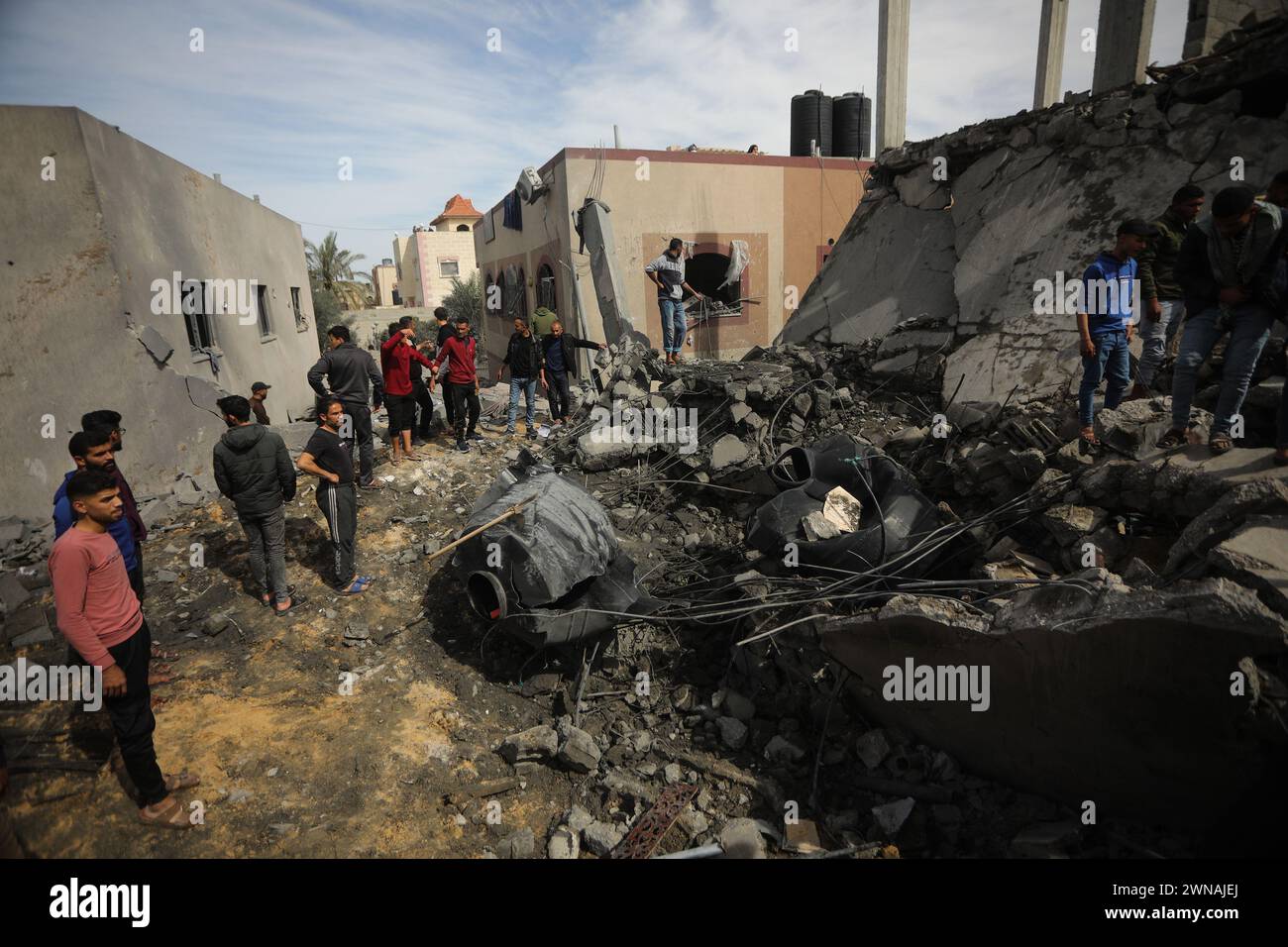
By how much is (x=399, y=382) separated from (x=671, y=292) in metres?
4.09

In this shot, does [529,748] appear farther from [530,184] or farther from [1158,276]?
[530,184]

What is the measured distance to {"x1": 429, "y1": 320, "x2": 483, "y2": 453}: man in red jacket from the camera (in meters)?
7.86

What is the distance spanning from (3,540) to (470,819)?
609cm

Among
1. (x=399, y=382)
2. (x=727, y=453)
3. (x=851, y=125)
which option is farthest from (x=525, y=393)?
(x=851, y=125)

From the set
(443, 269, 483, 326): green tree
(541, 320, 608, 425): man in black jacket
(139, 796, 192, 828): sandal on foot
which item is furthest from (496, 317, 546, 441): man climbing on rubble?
(443, 269, 483, 326): green tree

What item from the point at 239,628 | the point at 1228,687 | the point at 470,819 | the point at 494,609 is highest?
the point at 1228,687

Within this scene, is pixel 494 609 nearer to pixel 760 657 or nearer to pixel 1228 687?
pixel 760 657

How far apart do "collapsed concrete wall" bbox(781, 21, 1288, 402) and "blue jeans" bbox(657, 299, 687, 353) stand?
2.25m

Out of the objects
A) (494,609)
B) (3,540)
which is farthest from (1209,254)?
(3,540)

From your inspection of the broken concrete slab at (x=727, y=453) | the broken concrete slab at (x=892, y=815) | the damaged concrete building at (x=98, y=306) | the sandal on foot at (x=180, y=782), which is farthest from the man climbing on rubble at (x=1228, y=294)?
the damaged concrete building at (x=98, y=306)

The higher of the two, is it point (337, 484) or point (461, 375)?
point (461, 375)

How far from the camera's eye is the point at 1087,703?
8.77 ft

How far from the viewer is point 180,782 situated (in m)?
3.29

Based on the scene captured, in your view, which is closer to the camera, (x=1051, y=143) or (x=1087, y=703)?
(x=1087, y=703)
